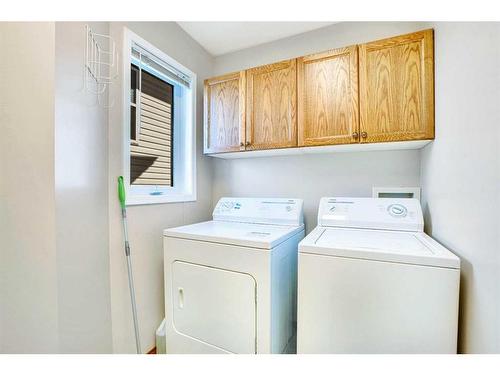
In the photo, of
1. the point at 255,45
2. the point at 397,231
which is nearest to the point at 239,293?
the point at 397,231

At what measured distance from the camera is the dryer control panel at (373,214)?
1.50m

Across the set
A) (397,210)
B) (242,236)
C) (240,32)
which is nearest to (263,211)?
(242,236)

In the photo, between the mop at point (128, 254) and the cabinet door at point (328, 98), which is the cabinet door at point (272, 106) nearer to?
the cabinet door at point (328, 98)

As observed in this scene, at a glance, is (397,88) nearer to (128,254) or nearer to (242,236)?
→ (242,236)

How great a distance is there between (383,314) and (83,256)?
1567 millimetres

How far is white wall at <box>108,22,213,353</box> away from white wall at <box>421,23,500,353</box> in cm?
182

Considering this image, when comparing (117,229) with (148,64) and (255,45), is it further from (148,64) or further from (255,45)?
(255,45)

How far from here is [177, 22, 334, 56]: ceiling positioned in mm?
1959

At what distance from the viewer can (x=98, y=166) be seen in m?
1.38

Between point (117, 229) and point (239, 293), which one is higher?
point (117, 229)

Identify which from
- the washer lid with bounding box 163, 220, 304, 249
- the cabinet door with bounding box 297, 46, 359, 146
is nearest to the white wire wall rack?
the washer lid with bounding box 163, 220, 304, 249

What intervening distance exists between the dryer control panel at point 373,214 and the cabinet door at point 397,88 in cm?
45

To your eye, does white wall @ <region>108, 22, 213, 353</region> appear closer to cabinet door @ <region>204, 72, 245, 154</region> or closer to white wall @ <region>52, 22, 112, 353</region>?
white wall @ <region>52, 22, 112, 353</region>
